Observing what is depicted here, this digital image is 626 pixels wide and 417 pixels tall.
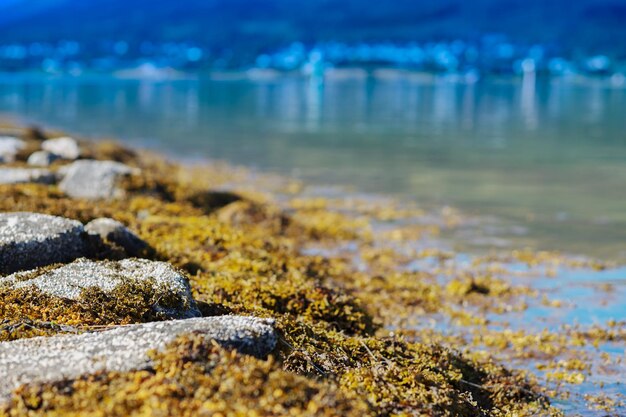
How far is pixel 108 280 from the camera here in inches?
266

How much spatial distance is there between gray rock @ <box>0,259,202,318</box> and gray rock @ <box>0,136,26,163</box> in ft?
37.5

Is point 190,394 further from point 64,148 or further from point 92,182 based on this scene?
point 64,148

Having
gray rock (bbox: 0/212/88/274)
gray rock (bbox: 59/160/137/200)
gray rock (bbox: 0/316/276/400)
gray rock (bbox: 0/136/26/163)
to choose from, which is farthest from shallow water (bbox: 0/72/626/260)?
gray rock (bbox: 0/316/276/400)

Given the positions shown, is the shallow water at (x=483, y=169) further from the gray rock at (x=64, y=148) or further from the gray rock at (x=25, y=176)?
the gray rock at (x=64, y=148)

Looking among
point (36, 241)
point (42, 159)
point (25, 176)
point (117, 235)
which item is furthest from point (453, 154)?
point (36, 241)

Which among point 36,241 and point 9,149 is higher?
point 36,241

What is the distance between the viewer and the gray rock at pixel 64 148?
19.1 metres

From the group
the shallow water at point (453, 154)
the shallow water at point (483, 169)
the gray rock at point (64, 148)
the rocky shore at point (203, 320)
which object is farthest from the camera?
the gray rock at point (64, 148)

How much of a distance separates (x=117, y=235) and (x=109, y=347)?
3980mm

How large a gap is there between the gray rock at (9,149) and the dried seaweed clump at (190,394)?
13935mm

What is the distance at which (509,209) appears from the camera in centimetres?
1861

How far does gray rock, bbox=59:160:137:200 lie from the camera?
13.6 meters

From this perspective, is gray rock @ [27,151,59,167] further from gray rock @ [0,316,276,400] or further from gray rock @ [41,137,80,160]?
gray rock @ [0,316,276,400]

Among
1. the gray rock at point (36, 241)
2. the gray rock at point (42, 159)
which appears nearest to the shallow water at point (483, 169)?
the gray rock at point (36, 241)
